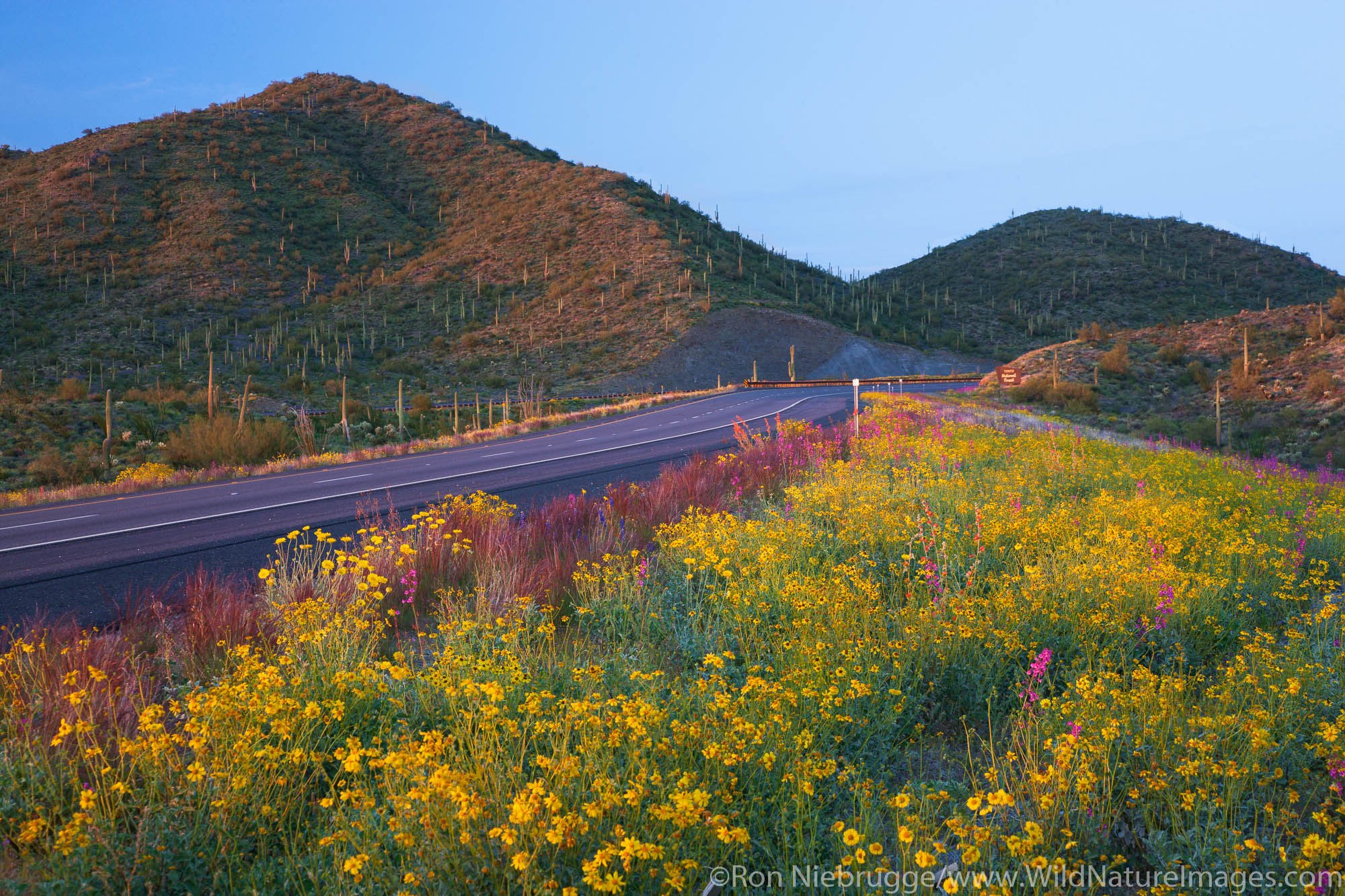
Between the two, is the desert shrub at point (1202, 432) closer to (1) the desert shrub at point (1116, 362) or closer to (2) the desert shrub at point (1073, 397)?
(2) the desert shrub at point (1073, 397)

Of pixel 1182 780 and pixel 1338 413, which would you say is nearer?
pixel 1182 780

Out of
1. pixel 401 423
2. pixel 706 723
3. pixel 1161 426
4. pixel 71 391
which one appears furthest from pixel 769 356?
pixel 706 723

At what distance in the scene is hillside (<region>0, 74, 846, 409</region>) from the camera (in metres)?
50.3

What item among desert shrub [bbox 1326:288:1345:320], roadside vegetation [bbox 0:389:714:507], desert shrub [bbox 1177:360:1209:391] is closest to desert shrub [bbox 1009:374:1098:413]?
desert shrub [bbox 1177:360:1209:391]

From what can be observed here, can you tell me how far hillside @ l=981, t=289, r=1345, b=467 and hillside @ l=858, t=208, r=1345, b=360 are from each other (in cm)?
2493

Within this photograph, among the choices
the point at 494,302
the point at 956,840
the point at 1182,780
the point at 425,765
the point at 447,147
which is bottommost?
the point at 956,840

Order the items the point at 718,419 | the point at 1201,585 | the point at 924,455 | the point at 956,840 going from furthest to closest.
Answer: the point at 718,419 < the point at 924,455 < the point at 1201,585 < the point at 956,840

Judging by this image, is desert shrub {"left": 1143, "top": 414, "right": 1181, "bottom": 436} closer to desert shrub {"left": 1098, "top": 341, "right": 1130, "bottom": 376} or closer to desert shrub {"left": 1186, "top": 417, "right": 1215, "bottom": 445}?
desert shrub {"left": 1186, "top": 417, "right": 1215, "bottom": 445}

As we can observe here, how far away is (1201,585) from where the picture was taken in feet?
16.6

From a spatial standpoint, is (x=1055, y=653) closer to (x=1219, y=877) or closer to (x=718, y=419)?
(x=1219, y=877)

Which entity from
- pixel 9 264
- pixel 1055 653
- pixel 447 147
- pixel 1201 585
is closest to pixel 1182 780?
pixel 1055 653

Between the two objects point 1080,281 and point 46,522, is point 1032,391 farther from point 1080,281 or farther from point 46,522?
point 1080,281

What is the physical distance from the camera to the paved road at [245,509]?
22.6 ft

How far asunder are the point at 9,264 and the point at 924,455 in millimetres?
71027
